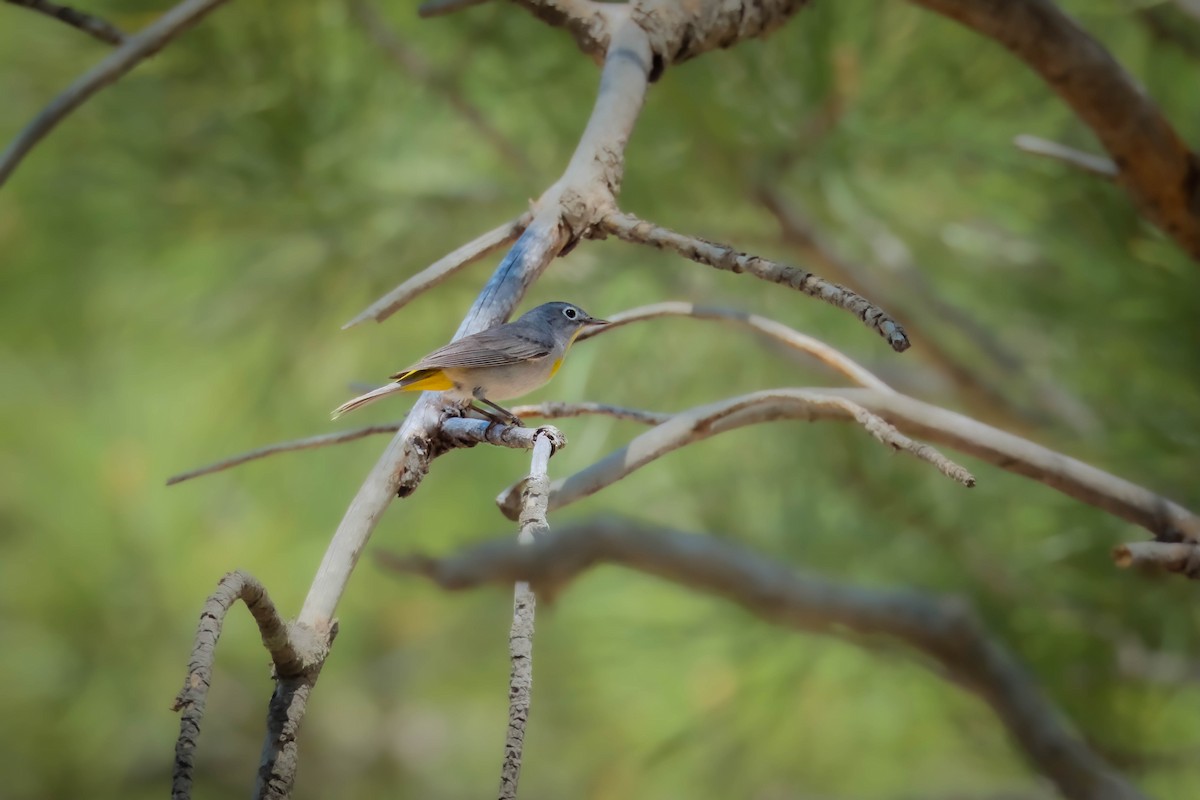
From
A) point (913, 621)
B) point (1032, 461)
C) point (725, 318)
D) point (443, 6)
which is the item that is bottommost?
point (913, 621)

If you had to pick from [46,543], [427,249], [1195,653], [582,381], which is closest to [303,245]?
[427,249]

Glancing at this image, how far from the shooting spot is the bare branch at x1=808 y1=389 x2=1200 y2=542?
0.40 m

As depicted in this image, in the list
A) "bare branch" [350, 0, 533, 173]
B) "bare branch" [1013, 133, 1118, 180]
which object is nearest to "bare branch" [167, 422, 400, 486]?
"bare branch" [1013, 133, 1118, 180]

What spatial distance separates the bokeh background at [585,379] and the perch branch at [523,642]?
0.53 meters

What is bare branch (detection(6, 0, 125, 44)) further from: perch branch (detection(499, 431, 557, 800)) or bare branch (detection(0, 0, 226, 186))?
perch branch (detection(499, 431, 557, 800))

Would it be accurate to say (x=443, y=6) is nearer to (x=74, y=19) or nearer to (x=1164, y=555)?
(x=74, y=19)

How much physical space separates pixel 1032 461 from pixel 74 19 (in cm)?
41

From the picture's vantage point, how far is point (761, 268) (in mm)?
279

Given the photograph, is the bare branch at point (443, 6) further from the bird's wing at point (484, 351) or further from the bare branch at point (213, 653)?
the bare branch at point (213, 653)

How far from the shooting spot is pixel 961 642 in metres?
0.59

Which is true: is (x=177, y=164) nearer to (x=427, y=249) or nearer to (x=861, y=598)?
(x=427, y=249)

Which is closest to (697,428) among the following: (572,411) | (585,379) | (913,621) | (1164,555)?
(572,411)

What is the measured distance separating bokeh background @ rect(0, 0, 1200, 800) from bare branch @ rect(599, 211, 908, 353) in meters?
0.45

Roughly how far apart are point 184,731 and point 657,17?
1.12 ft
